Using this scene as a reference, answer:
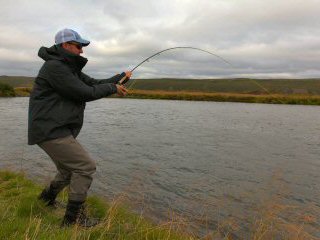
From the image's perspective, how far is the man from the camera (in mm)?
4969

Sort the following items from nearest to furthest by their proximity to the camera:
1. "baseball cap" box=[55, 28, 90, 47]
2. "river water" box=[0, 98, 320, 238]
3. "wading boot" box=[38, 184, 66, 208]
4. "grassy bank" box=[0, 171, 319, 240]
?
"grassy bank" box=[0, 171, 319, 240]
"baseball cap" box=[55, 28, 90, 47]
"wading boot" box=[38, 184, 66, 208]
"river water" box=[0, 98, 320, 238]

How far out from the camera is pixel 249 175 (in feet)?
41.1

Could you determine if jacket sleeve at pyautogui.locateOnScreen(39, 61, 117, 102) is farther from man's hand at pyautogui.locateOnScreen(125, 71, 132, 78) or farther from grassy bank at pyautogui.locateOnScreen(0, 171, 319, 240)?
grassy bank at pyautogui.locateOnScreen(0, 171, 319, 240)

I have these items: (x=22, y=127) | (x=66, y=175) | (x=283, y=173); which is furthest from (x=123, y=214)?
(x=22, y=127)

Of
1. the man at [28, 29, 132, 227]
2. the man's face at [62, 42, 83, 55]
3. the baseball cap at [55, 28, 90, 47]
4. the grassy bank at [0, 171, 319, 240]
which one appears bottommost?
the grassy bank at [0, 171, 319, 240]

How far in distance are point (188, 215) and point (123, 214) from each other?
207cm

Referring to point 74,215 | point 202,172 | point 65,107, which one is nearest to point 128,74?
point 65,107

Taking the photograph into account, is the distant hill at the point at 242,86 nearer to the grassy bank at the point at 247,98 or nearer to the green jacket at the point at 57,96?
the grassy bank at the point at 247,98

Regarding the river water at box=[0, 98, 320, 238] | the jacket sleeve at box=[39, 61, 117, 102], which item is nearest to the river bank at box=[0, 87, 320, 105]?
the river water at box=[0, 98, 320, 238]

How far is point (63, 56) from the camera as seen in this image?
5.02 meters

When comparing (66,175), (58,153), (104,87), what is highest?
(104,87)

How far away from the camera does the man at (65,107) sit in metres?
4.97

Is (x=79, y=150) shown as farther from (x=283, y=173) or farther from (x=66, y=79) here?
(x=283, y=173)

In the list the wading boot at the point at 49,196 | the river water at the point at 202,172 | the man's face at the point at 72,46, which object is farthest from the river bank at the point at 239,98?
the man's face at the point at 72,46
